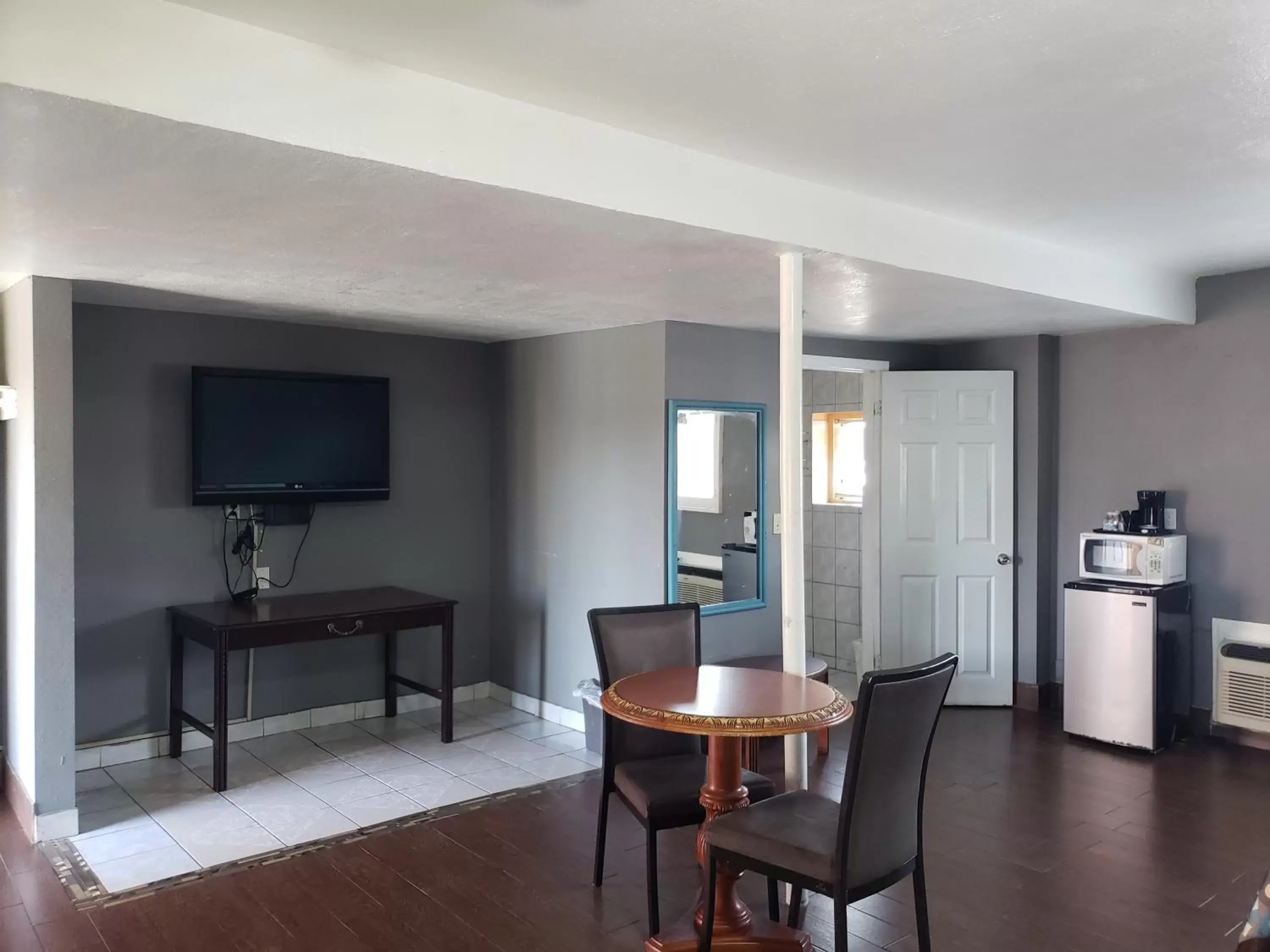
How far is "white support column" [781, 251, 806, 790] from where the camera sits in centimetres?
324

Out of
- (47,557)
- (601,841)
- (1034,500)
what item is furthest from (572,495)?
(1034,500)

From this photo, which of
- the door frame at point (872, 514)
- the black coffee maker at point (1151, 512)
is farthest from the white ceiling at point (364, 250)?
the black coffee maker at point (1151, 512)

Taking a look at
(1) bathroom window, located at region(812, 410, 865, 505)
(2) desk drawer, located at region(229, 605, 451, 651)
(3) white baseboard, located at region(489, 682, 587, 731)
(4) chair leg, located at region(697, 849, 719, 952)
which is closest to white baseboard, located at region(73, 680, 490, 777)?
(3) white baseboard, located at region(489, 682, 587, 731)

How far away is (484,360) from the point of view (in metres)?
5.78

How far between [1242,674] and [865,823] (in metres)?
3.33

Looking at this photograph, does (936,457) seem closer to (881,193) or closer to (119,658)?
(881,193)

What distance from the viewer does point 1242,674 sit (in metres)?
4.72

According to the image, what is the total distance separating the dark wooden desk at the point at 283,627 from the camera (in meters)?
4.17

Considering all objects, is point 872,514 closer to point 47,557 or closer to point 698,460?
point 698,460

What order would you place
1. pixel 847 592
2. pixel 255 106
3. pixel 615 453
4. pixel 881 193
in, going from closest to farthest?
pixel 255 106, pixel 881 193, pixel 615 453, pixel 847 592

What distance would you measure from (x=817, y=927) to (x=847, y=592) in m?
→ 3.54

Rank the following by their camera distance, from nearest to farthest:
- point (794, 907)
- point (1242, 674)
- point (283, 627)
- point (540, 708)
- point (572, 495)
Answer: point (794, 907) < point (283, 627) < point (1242, 674) < point (572, 495) < point (540, 708)

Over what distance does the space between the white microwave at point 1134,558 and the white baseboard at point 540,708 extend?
8.95 feet

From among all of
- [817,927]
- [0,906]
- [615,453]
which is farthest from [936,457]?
[0,906]
